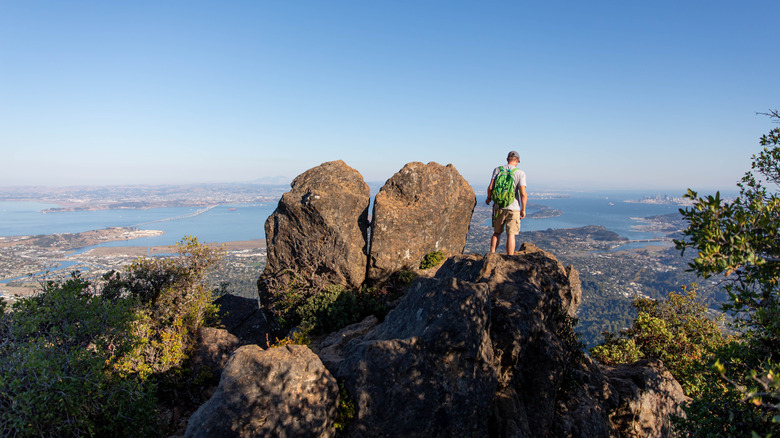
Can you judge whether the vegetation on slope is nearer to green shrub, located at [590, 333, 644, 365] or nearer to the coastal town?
green shrub, located at [590, 333, 644, 365]

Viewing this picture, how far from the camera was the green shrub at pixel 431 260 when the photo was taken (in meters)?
15.6

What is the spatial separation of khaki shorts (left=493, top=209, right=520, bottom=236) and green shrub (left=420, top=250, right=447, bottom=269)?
3390mm

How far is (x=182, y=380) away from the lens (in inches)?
403

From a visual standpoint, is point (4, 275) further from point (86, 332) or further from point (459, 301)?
point (459, 301)

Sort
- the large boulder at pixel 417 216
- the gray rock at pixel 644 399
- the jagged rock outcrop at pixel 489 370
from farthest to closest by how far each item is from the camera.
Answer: the large boulder at pixel 417 216 < the gray rock at pixel 644 399 < the jagged rock outcrop at pixel 489 370

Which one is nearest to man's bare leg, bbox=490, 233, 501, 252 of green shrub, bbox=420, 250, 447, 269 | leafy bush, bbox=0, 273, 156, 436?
green shrub, bbox=420, 250, 447, 269

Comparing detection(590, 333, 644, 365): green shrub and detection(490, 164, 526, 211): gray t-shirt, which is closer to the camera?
detection(490, 164, 526, 211): gray t-shirt

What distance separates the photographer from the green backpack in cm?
1229

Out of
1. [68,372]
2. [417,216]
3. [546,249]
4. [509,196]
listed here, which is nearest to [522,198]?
[509,196]

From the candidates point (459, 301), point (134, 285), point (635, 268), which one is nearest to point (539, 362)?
point (459, 301)

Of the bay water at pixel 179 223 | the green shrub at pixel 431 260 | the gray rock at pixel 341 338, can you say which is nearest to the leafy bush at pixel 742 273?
Result: the gray rock at pixel 341 338

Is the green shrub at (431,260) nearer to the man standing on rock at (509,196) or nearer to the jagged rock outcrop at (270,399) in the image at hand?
the man standing on rock at (509,196)

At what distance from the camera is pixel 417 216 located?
1556 cm

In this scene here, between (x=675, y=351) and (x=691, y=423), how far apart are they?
10251mm
